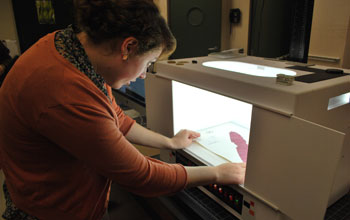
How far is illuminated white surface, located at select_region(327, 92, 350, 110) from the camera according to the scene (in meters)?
0.64

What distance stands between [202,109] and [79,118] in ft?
2.37

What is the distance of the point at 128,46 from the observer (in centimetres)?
58

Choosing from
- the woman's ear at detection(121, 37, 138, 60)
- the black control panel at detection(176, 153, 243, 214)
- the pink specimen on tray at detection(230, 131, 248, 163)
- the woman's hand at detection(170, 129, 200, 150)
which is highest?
the woman's ear at detection(121, 37, 138, 60)

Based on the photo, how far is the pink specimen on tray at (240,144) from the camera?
970mm

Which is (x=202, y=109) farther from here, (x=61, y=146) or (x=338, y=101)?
(x=61, y=146)

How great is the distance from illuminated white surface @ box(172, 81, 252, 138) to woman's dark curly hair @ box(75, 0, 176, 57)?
0.41 metres

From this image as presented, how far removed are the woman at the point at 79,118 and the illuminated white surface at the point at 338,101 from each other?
321mm

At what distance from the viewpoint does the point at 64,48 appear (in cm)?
58

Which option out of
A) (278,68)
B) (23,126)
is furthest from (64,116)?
(278,68)

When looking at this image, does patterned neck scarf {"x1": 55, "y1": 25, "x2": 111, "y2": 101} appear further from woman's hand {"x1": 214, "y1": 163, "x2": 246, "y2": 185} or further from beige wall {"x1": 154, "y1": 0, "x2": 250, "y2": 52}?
beige wall {"x1": 154, "y1": 0, "x2": 250, "y2": 52}

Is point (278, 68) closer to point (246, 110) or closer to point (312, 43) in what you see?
point (246, 110)

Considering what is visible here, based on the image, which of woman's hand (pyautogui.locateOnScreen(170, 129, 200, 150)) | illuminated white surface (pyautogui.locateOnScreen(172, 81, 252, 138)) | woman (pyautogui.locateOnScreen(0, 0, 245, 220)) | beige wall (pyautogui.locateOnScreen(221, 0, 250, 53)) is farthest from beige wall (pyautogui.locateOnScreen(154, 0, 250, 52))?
woman (pyautogui.locateOnScreen(0, 0, 245, 220))

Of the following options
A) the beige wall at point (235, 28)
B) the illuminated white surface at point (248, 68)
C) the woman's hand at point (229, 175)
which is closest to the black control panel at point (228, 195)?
the woman's hand at point (229, 175)

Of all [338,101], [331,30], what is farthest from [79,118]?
[331,30]
